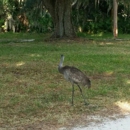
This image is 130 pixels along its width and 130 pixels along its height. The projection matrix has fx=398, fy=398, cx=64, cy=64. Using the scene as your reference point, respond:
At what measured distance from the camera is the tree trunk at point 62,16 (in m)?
22.7

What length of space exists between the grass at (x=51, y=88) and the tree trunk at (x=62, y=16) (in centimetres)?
840

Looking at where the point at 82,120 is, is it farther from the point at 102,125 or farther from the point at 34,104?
the point at 34,104

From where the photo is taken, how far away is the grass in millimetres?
6812

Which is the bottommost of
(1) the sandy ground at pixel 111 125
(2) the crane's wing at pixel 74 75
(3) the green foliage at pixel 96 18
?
(1) the sandy ground at pixel 111 125

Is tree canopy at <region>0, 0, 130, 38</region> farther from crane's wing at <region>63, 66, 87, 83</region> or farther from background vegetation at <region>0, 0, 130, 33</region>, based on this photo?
crane's wing at <region>63, 66, 87, 83</region>

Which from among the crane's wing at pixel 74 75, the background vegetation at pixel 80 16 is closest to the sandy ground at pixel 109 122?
the crane's wing at pixel 74 75

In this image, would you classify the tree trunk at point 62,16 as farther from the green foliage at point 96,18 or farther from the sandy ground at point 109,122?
the sandy ground at point 109,122

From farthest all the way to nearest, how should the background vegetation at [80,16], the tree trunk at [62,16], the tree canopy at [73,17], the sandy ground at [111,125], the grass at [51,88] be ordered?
the background vegetation at [80,16], the tree canopy at [73,17], the tree trunk at [62,16], the grass at [51,88], the sandy ground at [111,125]

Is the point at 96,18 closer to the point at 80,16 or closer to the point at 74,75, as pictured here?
the point at 80,16

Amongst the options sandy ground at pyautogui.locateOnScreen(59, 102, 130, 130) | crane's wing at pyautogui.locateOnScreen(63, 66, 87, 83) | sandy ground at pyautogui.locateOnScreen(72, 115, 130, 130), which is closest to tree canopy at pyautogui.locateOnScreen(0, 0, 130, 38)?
crane's wing at pyautogui.locateOnScreen(63, 66, 87, 83)

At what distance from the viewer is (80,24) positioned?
3200 cm

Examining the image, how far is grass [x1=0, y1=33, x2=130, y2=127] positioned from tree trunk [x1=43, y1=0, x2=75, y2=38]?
8.40 m

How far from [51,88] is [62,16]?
14.2 meters

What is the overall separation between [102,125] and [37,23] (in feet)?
86.6
